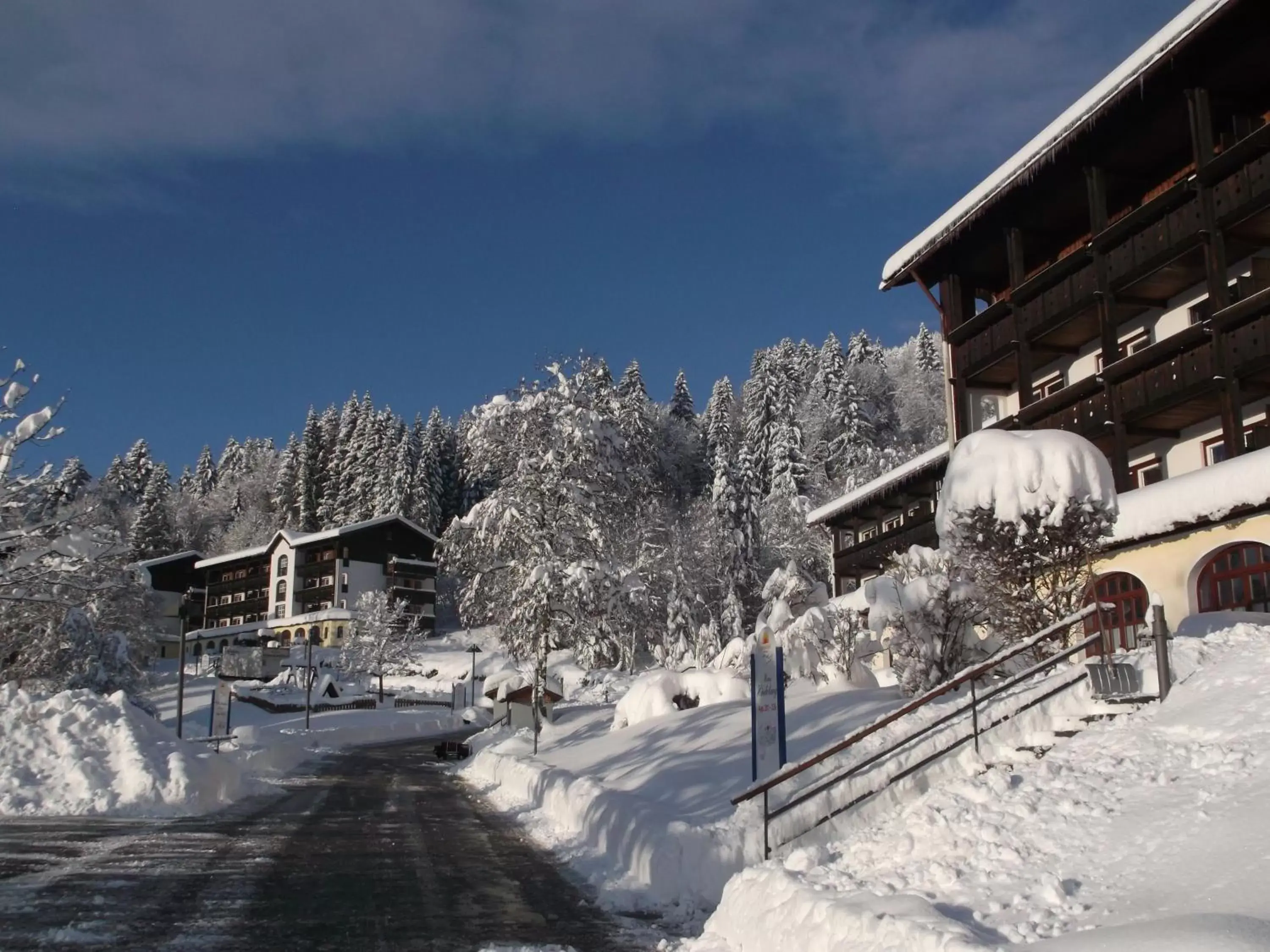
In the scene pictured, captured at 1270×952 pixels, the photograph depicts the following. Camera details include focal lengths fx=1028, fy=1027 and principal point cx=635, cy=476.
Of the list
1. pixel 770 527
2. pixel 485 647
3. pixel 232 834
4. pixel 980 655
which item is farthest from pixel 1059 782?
pixel 485 647

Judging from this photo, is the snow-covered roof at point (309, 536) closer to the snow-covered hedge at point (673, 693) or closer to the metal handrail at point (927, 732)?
the snow-covered hedge at point (673, 693)

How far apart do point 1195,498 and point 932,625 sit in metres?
6.72

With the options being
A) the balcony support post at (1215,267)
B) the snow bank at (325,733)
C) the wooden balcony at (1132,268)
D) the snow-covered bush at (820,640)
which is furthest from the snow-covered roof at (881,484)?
the snow bank at (325,733)

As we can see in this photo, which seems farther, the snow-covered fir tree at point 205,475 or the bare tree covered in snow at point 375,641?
the snow-covered fir tree at point 205,475

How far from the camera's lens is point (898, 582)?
19.0 m

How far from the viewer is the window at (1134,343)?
26078mm

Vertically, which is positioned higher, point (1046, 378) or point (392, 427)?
point (392, 427)

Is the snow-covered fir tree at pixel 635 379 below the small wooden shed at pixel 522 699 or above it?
above

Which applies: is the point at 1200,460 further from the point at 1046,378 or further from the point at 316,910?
the point at 316,910

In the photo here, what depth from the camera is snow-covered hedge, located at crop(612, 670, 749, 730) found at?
26625 millimetres

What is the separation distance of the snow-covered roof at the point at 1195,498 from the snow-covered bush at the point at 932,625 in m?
3.65

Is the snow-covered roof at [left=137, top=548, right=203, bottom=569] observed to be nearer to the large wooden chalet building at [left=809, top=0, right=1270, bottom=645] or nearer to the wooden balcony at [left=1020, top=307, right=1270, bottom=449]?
the large wooden chalet building at [left=809, top=0, right=1270, bottom=645]

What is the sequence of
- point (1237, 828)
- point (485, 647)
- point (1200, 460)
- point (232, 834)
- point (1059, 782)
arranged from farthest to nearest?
point (485, 647) → point (1200, 460) → point (232, 834) → point (1059, 782) → point (1237, 828)

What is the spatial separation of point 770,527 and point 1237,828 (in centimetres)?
6575
